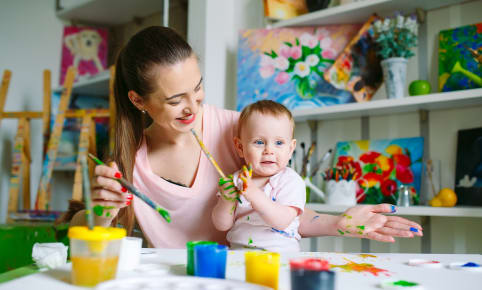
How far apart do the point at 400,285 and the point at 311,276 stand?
210mm

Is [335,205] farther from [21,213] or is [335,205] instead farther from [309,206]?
[21,213]

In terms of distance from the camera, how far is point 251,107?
4.46ft

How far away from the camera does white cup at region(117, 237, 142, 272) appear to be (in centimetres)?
76

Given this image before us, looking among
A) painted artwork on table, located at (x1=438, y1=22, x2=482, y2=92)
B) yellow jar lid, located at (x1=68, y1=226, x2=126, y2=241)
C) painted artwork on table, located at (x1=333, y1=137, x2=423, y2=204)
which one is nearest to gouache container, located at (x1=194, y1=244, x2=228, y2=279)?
yellow jar lid, located at (x1=68, y1=226, x2=126, y2=241)

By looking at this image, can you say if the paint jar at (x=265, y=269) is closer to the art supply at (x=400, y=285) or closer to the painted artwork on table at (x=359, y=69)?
the art supply at (x=400, y=285)

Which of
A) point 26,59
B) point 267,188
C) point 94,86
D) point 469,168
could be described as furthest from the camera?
point 26,59

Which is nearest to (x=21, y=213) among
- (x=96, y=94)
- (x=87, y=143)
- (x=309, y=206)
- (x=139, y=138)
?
(x=87, y=143)

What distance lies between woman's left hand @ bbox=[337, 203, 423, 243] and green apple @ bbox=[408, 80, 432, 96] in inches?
30.5

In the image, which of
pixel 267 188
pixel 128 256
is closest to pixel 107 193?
pixel 128 256

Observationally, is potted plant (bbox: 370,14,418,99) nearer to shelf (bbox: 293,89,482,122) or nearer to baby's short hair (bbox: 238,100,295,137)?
shelf (bbox: 293,89,482,122)

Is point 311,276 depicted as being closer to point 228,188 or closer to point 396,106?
point 228,188

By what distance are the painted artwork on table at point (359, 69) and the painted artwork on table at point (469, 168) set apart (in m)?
0.43

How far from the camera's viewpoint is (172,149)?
1496 millimetres

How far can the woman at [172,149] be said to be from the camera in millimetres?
1223
